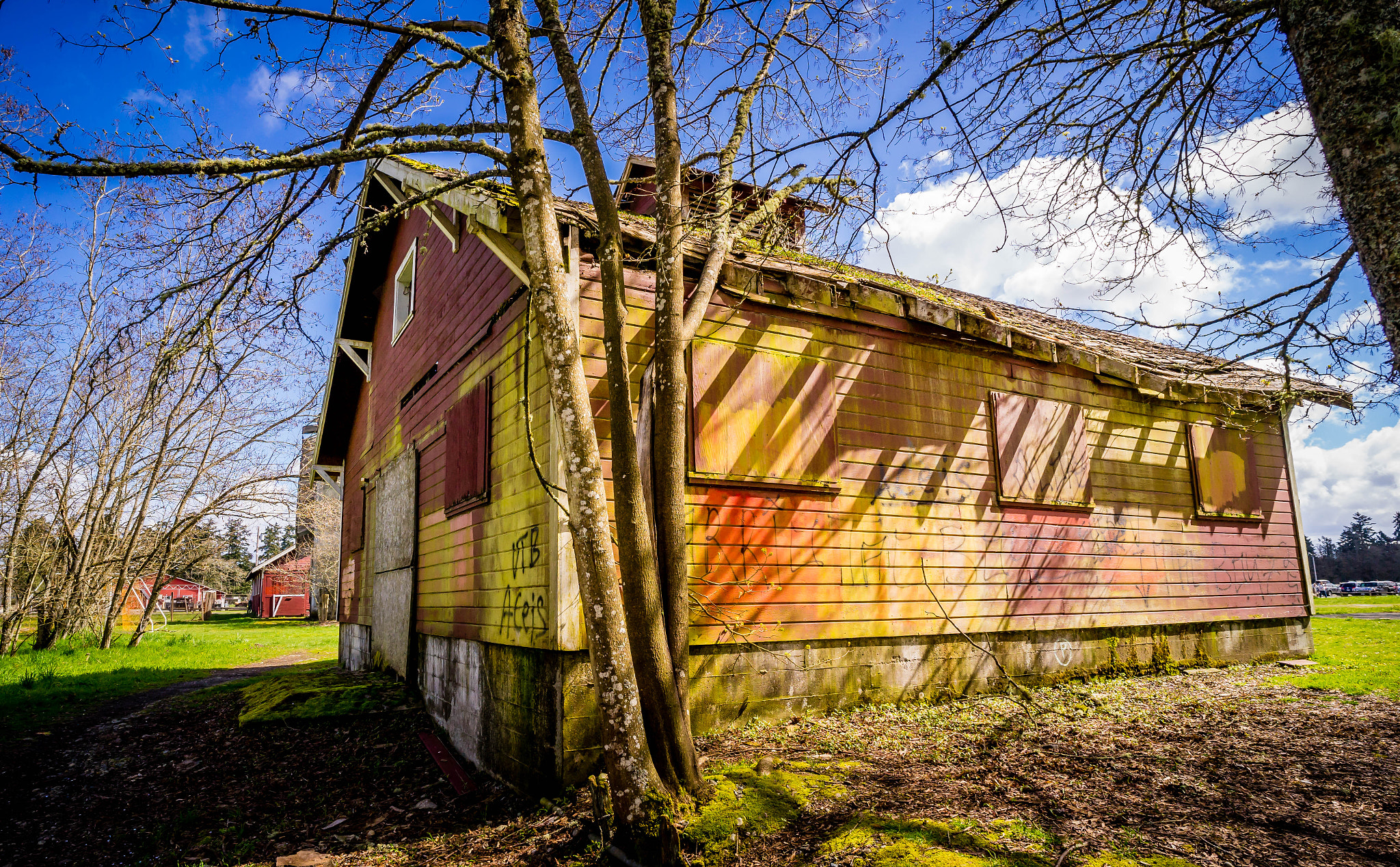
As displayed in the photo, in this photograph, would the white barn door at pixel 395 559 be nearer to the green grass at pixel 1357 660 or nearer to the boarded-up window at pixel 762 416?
the boarded-up window at pixel 762 416

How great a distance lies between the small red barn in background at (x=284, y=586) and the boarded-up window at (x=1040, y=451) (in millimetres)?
49254

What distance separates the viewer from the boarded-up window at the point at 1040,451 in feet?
27.3

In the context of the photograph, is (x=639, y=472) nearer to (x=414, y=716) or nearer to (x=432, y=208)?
(x=432, y=208)

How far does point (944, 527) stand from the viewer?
7676 mm

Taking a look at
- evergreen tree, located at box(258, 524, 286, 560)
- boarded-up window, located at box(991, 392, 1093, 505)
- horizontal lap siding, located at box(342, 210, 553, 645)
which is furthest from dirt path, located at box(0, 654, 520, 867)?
evergreen tree, located at box(258, 524, 286, 560)

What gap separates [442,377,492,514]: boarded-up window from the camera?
730 cm

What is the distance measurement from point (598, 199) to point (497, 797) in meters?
4.76

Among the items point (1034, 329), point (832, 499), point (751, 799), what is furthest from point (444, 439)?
point (1034, 329)

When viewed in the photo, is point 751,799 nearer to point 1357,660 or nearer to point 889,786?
point 889,786

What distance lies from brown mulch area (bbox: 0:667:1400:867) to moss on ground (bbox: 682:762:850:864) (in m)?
0.12

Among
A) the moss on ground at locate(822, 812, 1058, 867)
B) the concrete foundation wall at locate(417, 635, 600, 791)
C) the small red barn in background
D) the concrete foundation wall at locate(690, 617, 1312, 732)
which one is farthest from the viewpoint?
the small red barn in background

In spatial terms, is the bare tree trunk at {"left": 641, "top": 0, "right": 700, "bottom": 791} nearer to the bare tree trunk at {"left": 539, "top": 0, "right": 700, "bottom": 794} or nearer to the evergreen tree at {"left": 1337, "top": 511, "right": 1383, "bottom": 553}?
the bare tree trunk at {"left": 539, "top": 0, "right": 700, "bottom": 794}

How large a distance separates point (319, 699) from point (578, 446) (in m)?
7.29

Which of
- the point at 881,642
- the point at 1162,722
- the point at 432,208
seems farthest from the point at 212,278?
the point at 1162,722
